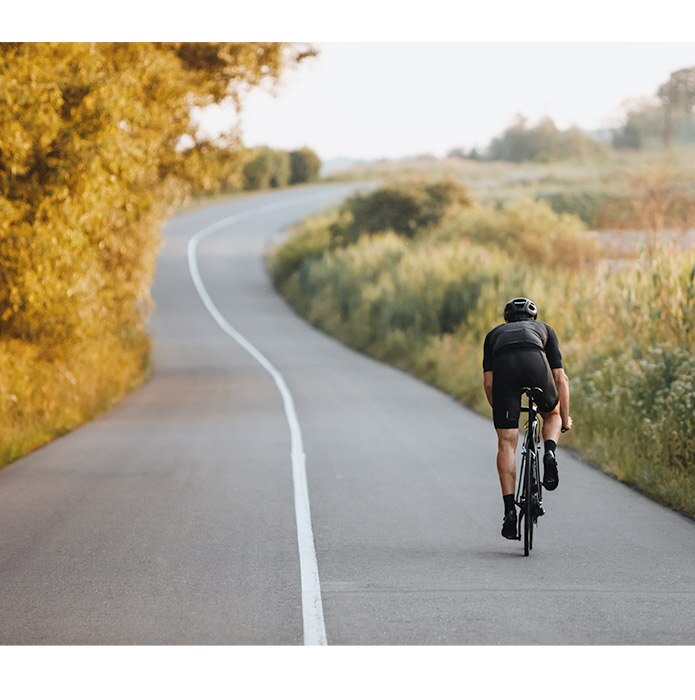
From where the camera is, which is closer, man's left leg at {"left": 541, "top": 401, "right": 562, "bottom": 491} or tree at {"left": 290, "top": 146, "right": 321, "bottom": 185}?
man's left leg at {"left": 541, "top": 401, "right": 562, "bottom": 491}

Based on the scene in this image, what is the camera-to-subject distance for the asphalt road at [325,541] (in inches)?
322

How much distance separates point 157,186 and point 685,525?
17354 millimetres

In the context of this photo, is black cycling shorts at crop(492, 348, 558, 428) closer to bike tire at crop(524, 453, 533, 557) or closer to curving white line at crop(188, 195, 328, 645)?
bike tire at crop(524, 453, 533, 557)

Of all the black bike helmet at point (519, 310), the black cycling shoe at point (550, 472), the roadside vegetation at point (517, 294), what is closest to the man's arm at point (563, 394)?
the black cycling shoe at point (550, 472)

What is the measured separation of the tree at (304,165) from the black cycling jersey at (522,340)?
9321 centimetres

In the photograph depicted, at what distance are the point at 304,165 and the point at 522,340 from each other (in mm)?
94387

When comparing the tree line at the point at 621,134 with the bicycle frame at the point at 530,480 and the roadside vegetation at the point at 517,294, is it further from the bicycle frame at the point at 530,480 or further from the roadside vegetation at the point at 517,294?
the bicycle frame at the point at 530,480

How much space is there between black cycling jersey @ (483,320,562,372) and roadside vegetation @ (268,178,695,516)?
9.66ft

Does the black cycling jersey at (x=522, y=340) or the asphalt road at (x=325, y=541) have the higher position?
the black cycling jersey at (x=522, y=340)

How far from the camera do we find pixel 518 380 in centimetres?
1026

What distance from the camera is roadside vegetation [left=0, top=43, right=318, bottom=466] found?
15.6m

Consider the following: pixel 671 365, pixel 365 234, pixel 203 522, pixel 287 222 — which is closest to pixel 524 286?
pixel 671 365

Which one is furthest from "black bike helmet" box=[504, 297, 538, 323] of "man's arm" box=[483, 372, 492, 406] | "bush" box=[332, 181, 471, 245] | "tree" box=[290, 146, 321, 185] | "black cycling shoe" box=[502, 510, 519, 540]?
"tree" box=[290, 146, 321, 185]
